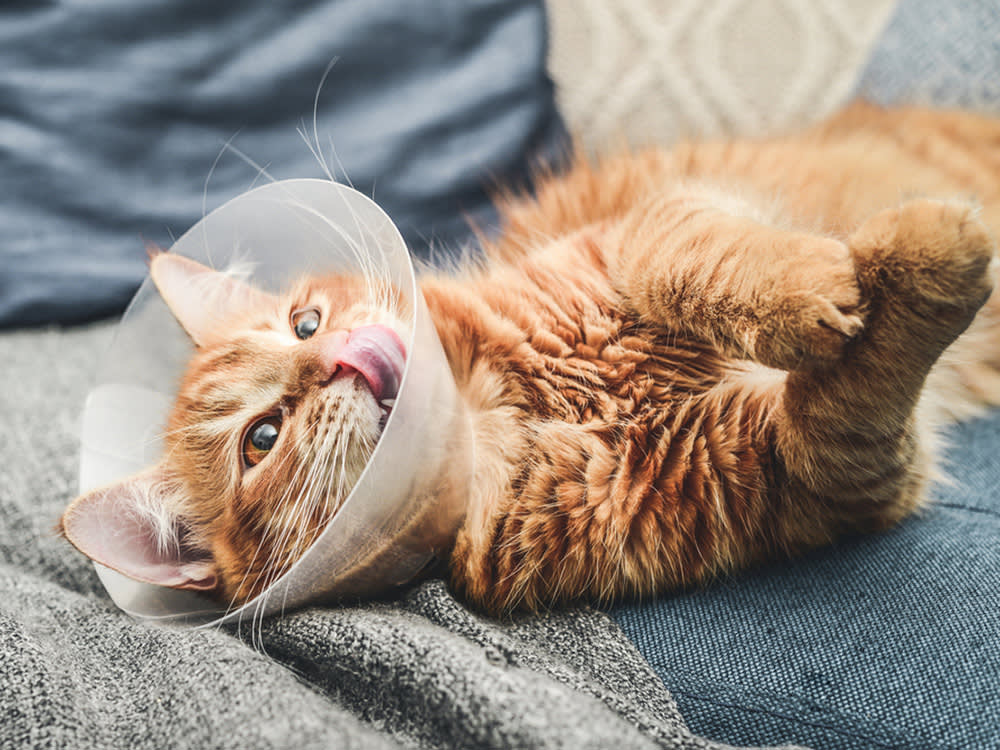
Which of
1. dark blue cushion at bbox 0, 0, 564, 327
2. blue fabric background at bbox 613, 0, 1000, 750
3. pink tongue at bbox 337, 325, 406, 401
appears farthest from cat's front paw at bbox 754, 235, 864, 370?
dark blue cushion at bbox 0, 0, 564, 327

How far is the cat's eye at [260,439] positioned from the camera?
1.02 meters

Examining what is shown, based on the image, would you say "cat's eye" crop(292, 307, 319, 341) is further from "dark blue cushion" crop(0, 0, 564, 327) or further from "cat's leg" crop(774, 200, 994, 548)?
"cat's leg" crop(774, 200, 994, 548)

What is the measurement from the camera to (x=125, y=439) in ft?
3.87

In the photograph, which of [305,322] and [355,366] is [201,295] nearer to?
[305,322]

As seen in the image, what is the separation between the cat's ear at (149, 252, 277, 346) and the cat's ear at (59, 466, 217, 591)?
0.26 m

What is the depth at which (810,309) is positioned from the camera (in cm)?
77

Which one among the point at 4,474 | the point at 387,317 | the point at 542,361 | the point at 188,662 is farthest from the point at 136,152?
the point at 188,662

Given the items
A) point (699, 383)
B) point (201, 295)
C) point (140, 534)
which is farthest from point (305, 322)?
point (699, 383)

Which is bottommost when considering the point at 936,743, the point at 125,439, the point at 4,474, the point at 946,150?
the point at 4,474

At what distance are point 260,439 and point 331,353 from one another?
0.60 ft

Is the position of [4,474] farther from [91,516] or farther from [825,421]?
[825,421]

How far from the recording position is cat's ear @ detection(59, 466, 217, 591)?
93 centimetres

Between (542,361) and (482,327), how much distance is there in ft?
0.40

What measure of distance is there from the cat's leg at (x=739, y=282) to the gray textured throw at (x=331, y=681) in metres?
0.42
